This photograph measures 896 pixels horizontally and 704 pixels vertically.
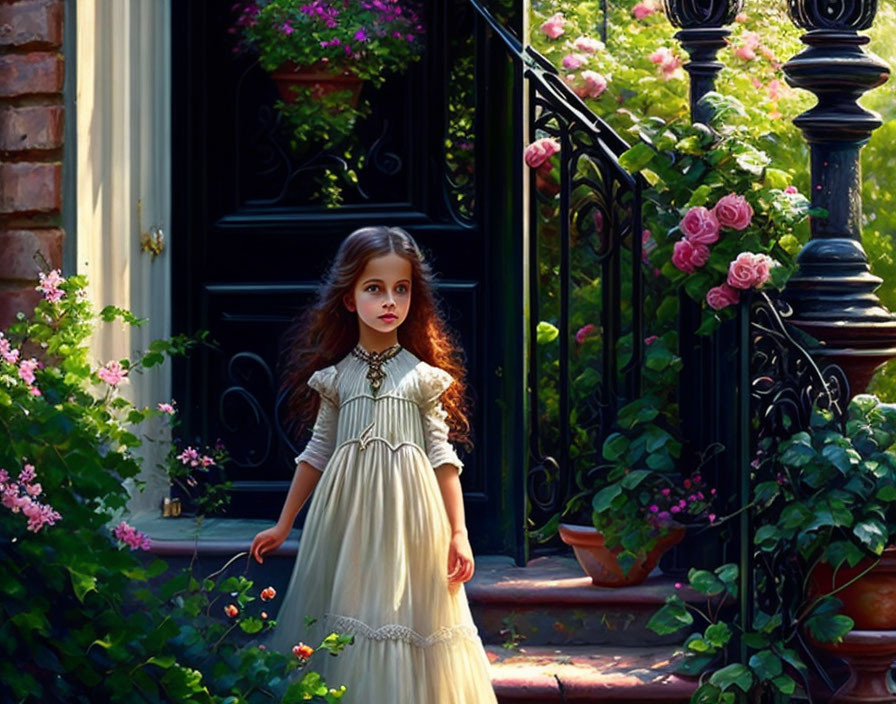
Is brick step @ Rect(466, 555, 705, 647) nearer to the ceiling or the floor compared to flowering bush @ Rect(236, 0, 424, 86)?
nearer to the floor

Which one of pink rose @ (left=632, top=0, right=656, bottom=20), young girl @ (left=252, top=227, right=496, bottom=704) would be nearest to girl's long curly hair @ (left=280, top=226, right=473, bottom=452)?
young girl @ (left=252, top=227, right=496, bottom=704)

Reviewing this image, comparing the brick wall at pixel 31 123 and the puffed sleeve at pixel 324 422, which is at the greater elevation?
the brick wall at pixel 31 123

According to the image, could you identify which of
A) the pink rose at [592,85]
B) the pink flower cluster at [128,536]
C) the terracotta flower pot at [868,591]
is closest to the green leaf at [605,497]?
the terracotta flower pot at [868,591]

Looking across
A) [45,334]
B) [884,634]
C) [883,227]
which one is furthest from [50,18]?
[883,227]

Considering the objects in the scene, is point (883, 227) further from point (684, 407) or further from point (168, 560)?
point (168, 560)

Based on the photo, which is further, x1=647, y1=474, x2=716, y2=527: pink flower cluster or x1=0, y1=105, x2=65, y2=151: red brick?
x1=0, y1=105, x2=65, y2=151: red brick

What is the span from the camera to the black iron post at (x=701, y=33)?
19.3ft

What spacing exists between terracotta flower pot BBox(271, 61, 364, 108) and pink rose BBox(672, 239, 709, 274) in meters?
1.35

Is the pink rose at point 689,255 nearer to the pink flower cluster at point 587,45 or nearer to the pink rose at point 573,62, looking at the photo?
the pink rose at point 573,62

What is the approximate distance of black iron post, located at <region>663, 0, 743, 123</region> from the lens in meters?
5.89

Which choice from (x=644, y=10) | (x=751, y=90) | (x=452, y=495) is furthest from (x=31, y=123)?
(x=644, y=10)

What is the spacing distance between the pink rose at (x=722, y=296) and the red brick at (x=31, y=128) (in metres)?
1.96

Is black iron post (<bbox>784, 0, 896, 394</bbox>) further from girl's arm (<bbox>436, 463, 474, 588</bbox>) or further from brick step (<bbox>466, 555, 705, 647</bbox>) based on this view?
girl's arm (<bbox>436, 463, 474, 588</bbox>)

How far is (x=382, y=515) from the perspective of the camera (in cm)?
416
